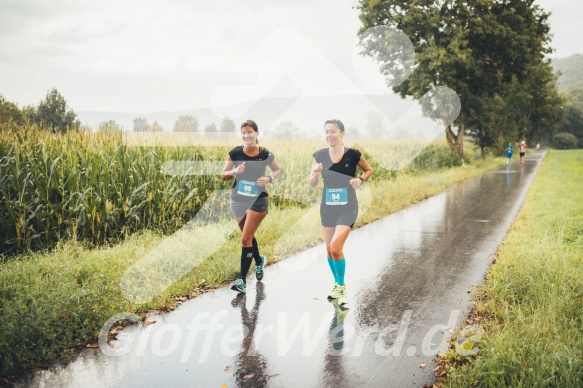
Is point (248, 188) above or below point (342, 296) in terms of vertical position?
above

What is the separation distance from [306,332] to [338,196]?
5.21ft

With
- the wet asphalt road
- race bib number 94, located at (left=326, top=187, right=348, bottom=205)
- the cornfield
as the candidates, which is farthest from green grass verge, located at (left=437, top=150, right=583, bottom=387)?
the cornfield

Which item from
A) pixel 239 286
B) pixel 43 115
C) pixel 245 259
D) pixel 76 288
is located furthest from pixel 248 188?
pixel 43 115

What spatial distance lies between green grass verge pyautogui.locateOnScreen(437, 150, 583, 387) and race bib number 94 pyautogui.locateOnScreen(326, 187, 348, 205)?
1.84 metres

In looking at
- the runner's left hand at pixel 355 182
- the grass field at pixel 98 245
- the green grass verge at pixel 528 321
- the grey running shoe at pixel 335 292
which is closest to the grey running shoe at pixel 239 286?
the grass field at pixel 98 245

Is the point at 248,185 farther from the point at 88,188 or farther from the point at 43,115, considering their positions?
the point at 43,115

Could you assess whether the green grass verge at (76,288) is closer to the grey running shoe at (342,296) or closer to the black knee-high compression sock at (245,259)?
the black knee-high compression sock at (245,259)

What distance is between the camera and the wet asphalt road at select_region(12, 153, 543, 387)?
3541 millimetres

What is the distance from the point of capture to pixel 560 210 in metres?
10.8

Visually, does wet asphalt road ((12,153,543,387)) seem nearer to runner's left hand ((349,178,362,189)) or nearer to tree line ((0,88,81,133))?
runner's left hand ((349,178,362,189))

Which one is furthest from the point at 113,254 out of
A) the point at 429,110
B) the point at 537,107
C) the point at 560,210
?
the point at 537,107

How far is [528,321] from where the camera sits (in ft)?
13.9

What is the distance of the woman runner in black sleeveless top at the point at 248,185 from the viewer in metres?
5.68

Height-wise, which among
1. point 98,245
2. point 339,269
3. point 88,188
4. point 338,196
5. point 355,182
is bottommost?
point 339,269
